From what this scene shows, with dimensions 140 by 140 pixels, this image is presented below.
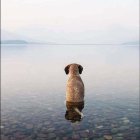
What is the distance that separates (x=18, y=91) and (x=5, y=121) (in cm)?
995

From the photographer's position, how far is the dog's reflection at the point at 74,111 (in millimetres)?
18562

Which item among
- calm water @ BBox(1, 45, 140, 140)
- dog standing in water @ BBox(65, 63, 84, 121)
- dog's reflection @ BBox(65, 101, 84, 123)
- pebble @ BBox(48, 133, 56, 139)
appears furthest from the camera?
dog standing in water @ BBox(65, 63, 84, 121)

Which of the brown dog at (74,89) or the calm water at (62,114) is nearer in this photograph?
the calm water at (62,114)

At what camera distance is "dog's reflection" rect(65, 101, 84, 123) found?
18.6 metres

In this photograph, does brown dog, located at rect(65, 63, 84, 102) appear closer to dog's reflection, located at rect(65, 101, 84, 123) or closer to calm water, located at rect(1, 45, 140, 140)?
dog's reflection, located at rect(65, 101, 84, 123)

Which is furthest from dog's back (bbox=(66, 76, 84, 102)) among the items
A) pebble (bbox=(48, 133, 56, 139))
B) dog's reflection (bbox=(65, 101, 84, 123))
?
pebble (bbox=(48, 133, 56, 139))

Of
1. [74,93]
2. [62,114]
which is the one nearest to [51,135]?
[62,114]

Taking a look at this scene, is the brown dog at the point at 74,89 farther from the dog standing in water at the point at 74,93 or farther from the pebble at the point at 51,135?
the pebble at the point at 51,135

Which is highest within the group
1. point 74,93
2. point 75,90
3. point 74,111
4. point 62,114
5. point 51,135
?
point 75,90

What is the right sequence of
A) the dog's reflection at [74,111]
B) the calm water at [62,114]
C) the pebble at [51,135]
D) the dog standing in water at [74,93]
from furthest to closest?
the dog standing in water at [74,93] < the dog's reflection at [74,111] < the calm water at [62,114] < the pebble at [51,135]

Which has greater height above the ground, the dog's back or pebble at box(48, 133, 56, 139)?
the dog's back

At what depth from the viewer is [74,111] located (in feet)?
65.8

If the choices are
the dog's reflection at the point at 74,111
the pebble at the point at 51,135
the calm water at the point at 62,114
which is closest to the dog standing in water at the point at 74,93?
the dog's reflection at the point at 74,111

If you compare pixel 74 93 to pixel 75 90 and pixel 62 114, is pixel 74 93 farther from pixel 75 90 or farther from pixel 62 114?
pixel 62 114
